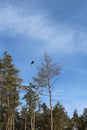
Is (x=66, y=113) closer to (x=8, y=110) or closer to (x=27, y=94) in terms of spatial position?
(x=27, y=94)

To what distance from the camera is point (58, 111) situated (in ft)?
256

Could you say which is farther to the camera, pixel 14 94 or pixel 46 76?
pixel 14 94

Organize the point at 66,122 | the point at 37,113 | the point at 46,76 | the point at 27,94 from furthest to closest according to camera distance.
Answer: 1. the point at 66,122
2. the point at 37,113
3. the point at 27,94
4. the point at 46,76

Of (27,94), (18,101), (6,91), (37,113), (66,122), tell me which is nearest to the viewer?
(6,91)

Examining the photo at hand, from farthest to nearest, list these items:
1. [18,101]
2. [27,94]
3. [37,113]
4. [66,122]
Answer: [66,122] → [37,113] → [27,94] → [18,101]

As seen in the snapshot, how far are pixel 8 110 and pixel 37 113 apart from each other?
1937 cm

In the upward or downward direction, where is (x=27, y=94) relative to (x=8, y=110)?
upward

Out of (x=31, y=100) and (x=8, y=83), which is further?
(x=31, y=100)

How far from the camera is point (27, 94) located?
67625 millimetres

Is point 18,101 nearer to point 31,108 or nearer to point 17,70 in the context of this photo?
point 17,70

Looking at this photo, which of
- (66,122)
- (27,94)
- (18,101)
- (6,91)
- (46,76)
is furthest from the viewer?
(66,122)

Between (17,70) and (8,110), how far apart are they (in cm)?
814

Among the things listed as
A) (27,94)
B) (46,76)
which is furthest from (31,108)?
(46,76)

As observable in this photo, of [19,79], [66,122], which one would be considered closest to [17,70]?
[19,79]
